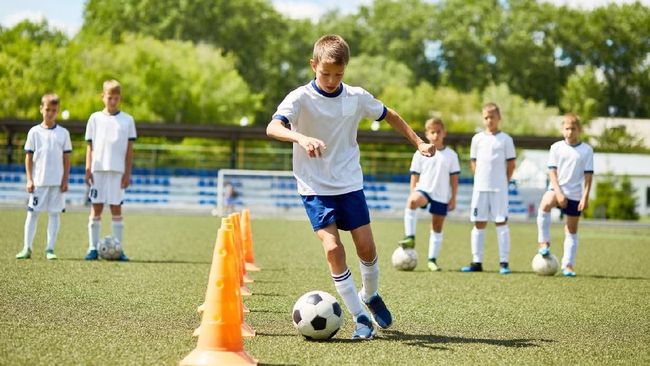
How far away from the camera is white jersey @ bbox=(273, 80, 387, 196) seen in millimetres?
6641

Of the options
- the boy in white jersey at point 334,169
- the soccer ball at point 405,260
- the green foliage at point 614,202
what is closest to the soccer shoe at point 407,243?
the soccer ball at point 405,260

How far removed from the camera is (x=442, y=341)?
653 centimetres

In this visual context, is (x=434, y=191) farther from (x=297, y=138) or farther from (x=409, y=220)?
(x=297, y=138)

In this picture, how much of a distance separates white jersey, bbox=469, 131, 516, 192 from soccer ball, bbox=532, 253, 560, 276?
3.63 ft

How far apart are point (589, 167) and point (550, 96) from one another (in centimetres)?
7989

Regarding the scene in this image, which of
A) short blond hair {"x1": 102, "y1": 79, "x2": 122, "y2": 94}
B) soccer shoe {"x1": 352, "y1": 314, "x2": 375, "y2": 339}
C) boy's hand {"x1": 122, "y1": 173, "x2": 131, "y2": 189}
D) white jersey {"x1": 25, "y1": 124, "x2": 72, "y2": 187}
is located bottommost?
soccer shoe {"x1": 352, "y1": 314, "x2": 375, "y2": 339}

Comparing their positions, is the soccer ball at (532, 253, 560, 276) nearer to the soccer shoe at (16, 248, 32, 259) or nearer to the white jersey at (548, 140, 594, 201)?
the white jersey at (548, 140, 594, 201)

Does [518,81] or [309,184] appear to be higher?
[518,81]

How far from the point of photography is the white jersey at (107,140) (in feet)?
40.6

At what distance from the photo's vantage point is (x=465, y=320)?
762 cm

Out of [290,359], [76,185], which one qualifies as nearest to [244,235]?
[290,359]

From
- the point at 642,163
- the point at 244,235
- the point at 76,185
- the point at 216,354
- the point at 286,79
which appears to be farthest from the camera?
the point at 286,79

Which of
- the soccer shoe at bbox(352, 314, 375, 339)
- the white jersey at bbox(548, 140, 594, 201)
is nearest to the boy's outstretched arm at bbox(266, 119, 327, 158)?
the soccer shoe at bbox(352, 314, 375, 339)

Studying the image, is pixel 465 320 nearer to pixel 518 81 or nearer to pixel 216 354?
pixel 216 354
